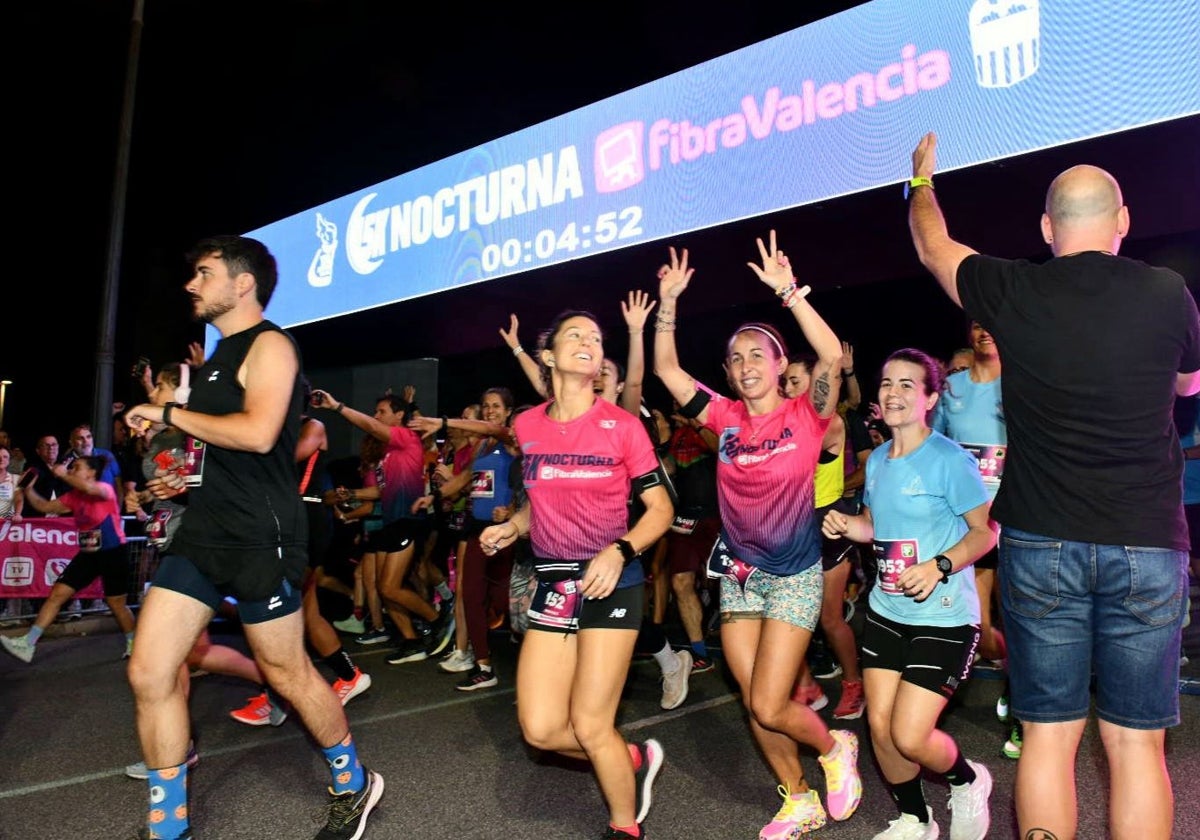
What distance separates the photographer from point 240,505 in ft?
10.4

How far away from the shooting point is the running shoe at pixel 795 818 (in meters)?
3.28

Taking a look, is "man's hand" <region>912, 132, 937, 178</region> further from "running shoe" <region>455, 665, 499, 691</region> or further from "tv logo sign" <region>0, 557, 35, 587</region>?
"tv logo sign" <region>0, 557, 35, 587</region>

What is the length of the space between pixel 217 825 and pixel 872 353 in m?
9.42

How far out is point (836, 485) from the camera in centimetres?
479

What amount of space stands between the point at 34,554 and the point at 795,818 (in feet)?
27.2

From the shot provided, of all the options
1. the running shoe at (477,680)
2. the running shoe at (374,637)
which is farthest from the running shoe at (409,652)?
the running shoe at (477,680)

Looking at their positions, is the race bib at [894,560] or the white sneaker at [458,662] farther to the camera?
the white sneaker at [458,662]

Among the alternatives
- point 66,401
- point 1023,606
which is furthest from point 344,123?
point 66,401

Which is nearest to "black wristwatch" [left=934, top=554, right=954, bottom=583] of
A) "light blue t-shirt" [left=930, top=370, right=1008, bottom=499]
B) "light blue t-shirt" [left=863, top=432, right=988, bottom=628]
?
"light blue t-shirt" [left=863, top=432, right=988, bottom=628]

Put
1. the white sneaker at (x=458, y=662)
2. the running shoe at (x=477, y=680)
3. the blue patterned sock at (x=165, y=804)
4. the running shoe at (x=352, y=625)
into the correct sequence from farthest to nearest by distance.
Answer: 1. the running shoe at (x=352, y=625)
2. the white sneaker at (x=458, y=662)
3. the running shoe at (x=477, y=680)
4. the blue patterned sock at (x=165, y=804)

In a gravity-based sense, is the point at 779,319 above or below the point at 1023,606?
above

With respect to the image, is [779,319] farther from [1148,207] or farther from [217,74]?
[217,74]

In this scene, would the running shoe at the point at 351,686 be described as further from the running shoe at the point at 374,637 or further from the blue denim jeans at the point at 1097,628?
the blue denim jeans at the point at 1097,628

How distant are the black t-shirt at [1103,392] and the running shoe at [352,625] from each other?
711 centimetres
